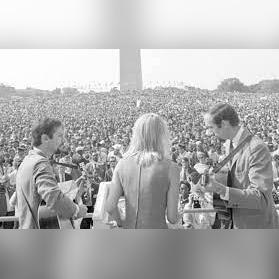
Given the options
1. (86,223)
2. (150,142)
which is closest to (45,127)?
(86,223)

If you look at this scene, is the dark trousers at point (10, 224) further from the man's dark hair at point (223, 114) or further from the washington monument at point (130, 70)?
the man's dark hair at point (223, 114)

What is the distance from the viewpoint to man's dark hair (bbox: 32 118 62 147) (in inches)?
156

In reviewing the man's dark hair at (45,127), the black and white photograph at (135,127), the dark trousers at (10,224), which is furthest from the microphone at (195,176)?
the dark trousers at (10,224)

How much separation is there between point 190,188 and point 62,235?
3.42 feet

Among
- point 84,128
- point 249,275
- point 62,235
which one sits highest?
point 84,128

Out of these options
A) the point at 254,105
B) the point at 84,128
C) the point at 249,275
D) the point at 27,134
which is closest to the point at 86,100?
the point at 84,128

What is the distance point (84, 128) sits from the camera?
4.03m

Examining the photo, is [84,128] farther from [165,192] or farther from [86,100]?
[165,192]

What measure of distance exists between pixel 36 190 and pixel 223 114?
1.52 meters

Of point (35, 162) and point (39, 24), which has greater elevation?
point (39, 24)

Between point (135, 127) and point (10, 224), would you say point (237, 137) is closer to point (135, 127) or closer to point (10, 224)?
point (135, 127)

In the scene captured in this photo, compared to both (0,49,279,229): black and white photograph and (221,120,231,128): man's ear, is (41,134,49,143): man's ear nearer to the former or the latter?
(0,49,279,229): black and white photograph

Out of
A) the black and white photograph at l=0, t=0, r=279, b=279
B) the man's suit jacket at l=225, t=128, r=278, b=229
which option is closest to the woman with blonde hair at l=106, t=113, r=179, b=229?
the black and white photograph at l=0, t=0, r=279, b=279

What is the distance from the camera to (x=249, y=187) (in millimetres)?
3805
